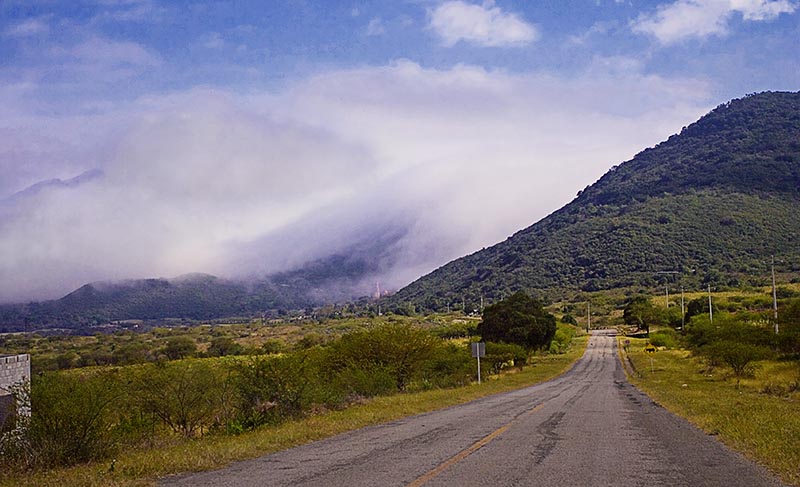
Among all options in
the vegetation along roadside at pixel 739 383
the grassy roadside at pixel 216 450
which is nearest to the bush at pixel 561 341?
the vegetation along roadside at pixel 739 383

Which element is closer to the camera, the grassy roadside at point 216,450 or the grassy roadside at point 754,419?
the grassy roadside at point 216,450

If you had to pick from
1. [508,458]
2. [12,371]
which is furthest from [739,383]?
[12,371]

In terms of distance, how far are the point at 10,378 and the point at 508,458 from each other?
32.3 feet

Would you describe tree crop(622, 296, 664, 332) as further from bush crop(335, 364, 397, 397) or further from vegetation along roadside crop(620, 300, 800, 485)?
bush crop(335, 364, 397, 397)

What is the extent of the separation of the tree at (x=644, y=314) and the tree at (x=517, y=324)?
1624 inches

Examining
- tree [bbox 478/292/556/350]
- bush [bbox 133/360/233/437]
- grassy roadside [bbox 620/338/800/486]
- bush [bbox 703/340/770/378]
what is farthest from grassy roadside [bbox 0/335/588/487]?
tree [bbox 478/292/556/350]

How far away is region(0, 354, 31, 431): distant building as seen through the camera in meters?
13.6

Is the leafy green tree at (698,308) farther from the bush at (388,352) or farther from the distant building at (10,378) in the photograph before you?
the distant building at (10,378)

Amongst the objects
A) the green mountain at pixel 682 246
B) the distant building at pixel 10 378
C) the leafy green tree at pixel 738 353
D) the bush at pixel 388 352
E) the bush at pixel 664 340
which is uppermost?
the green mountain at pixel 682 246

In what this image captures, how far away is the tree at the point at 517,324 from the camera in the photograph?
7444 centimetres

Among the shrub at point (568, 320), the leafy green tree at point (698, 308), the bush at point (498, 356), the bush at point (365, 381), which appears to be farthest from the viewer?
the shrub at point (568, 320)

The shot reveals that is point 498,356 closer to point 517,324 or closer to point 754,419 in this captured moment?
point 517,324

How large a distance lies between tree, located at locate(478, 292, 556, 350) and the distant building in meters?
60.8

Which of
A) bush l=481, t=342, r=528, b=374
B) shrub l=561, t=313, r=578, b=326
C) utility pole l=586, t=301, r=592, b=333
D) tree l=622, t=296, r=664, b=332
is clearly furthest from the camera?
utility pole l=586, t=301, r=592, b=333
